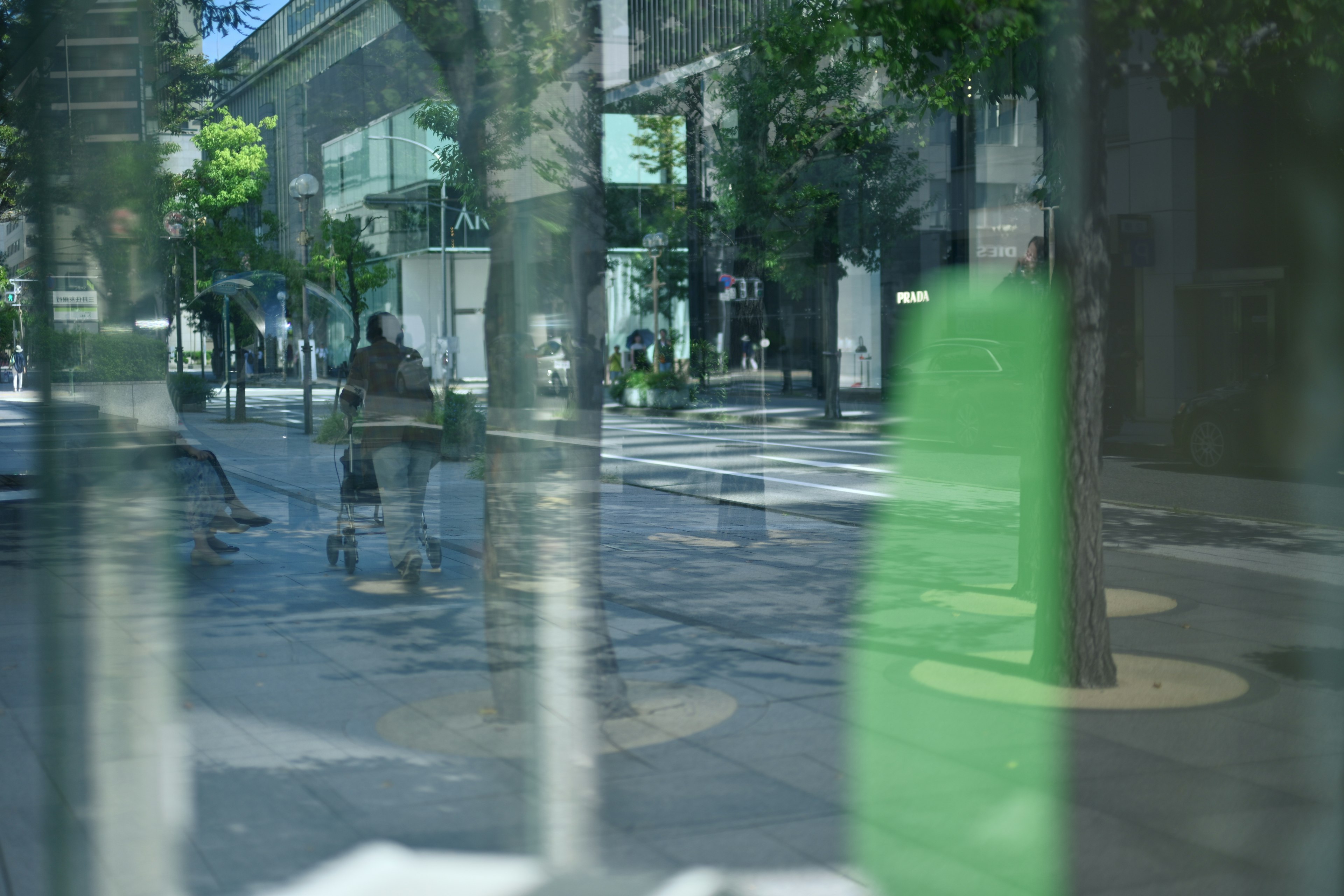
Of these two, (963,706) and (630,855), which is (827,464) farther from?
(630,855)

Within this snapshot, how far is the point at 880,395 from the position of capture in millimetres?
37656

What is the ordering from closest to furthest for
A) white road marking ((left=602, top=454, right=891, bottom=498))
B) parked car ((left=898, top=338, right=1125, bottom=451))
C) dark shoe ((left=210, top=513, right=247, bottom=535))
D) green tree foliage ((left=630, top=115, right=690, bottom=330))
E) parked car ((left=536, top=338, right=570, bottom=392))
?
parked car ((left=536, top=338, right=570, bottom=392))
dark shoe ((left=210, top=513, right=247, bottom=535))
white road marking ((left=602, top=454, right=891, bottom=498))
green tree foliage ((left=630, top=115, right=690, bottom=330))
parked car ((left=898, top=338, right=1125, bottom=451))

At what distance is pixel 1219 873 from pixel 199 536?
7732 mm

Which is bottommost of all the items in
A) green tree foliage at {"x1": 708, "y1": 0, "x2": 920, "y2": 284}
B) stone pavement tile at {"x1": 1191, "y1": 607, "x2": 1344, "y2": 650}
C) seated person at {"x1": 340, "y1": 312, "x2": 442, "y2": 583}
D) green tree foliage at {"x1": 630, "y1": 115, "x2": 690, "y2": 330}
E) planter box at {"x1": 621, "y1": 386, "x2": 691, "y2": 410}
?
stone pavement tile at {"x1": 1191, "y1": 607, "x2": 1344, "y2": 650}

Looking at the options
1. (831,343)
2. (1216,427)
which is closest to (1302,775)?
(1216,427)

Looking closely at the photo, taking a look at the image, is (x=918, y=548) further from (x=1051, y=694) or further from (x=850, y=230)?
(x=850, y=230)

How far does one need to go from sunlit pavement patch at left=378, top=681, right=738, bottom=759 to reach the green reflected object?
60cm

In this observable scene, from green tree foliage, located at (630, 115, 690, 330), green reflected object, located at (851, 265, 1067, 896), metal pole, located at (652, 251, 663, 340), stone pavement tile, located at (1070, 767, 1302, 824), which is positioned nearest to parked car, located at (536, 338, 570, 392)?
green reflected object, located at (851, 265, 1067, 896)

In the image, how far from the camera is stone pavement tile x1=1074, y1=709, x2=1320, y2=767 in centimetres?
504

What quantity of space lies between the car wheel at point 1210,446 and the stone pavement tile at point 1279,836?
13.8 metres

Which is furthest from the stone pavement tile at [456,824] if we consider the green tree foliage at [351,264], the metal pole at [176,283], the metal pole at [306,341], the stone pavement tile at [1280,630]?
the metal pole at [176,283]

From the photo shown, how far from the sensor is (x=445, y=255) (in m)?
7.18

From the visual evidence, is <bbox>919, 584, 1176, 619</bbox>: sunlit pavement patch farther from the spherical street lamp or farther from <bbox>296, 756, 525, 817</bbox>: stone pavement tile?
the spherical street lamp

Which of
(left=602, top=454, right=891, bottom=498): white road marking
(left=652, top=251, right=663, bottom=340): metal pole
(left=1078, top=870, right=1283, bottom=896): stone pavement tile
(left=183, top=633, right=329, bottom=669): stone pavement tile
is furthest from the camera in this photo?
(left=652, top=251, right=663, bottom=340): metal pole
